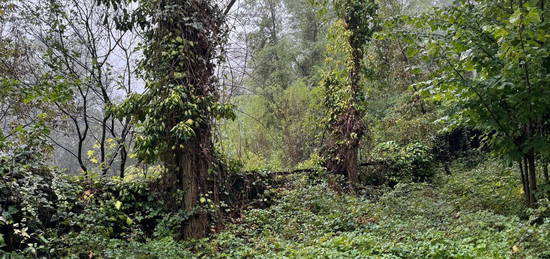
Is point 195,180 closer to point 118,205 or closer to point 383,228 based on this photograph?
point 118,205

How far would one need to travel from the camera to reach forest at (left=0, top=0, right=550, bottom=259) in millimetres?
3586

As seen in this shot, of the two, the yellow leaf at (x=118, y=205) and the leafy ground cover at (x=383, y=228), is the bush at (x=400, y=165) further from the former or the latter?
the yellow leaf at (x=118, y=205)

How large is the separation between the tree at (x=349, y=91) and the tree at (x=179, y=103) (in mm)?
3444

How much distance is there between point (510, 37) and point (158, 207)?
4.67 meters

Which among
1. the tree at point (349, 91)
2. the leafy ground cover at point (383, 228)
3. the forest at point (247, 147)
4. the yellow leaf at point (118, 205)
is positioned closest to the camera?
the leafy ground cover at point (383, 228)

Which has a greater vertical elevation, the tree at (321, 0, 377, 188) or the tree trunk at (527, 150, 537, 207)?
the tree at (321, 0, 377, 188)

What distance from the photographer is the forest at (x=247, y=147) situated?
141 inches

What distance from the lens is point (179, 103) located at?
4.85 metres

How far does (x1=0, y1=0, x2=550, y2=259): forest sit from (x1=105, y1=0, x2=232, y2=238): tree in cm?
2

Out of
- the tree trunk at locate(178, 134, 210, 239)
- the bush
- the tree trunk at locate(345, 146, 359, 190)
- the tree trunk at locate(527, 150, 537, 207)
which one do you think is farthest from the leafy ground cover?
the bush

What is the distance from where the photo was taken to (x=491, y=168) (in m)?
7.79

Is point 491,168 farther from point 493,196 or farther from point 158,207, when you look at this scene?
point 158,207

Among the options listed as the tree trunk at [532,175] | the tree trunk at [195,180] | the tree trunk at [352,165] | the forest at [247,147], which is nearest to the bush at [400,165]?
the forest at [247,147]

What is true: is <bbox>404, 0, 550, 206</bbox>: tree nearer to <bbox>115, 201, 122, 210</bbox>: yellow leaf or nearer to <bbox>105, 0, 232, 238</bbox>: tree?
<bbox>105, 0, 232, 238</bbox>: tree
